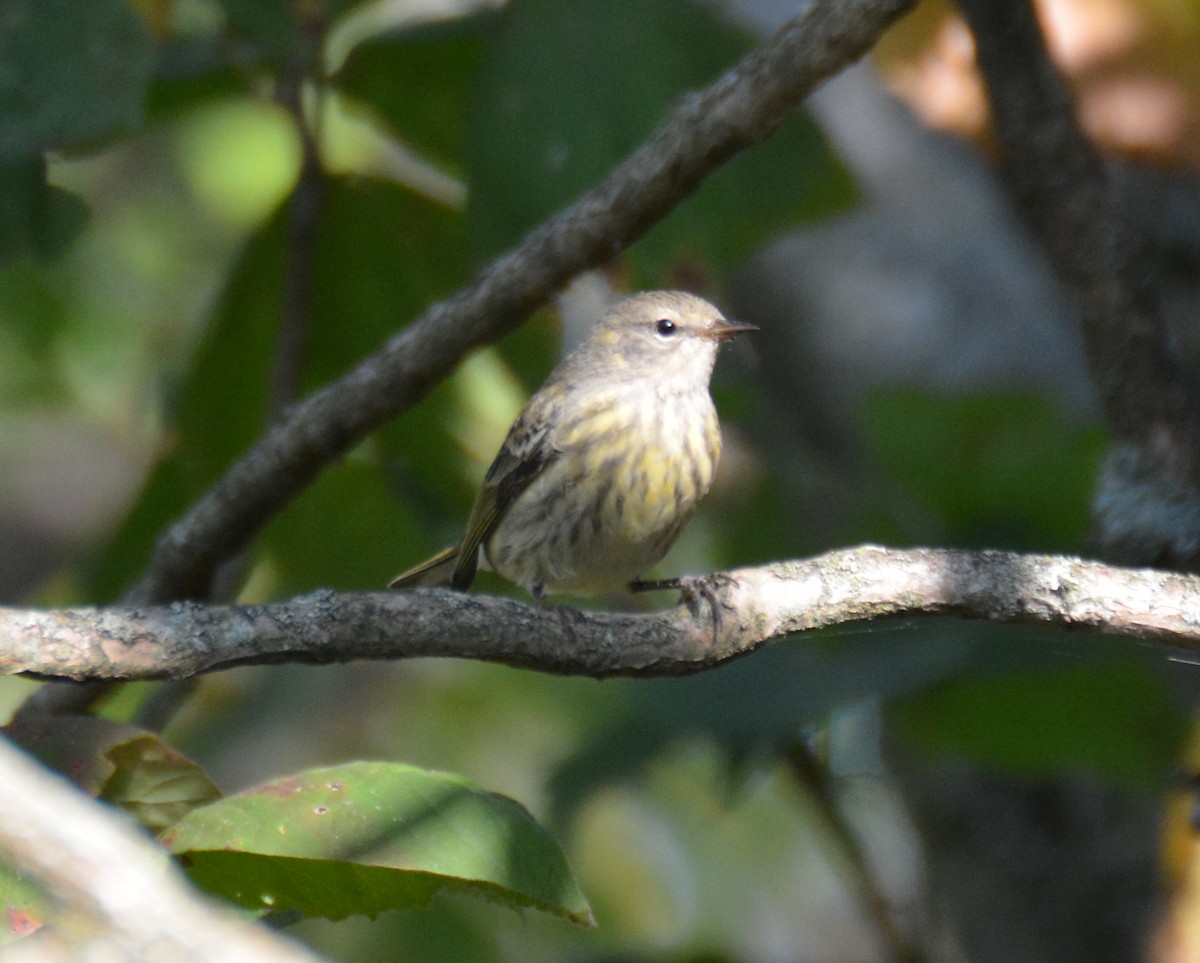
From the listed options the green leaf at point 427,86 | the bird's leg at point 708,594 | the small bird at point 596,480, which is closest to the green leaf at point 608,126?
the green leaf at point 427,86

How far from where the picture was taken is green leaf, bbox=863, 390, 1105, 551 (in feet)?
11.0

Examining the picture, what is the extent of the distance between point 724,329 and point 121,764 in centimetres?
228

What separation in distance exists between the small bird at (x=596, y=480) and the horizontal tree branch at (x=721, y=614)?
1.14 m

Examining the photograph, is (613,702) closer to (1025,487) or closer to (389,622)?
(1025,487)

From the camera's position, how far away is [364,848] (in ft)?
5.30

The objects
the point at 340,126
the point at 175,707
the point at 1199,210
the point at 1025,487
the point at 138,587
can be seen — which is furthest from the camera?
the point at 1199,210

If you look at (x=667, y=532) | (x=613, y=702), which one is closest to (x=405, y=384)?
(x=667, y=532)

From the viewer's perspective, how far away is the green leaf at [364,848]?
1.61m

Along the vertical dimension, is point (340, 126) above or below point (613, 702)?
above

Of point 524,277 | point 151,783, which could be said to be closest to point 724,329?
point 524,277

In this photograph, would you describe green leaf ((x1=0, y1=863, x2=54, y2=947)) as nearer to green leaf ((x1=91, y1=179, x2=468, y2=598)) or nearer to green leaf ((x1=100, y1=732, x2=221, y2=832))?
green leaf ((x1=100, y1=732, x2=221, y2=832))

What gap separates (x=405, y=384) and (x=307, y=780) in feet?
3.20

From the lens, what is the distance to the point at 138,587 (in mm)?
2779

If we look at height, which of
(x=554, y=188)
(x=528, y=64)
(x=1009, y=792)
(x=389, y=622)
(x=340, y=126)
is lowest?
(x=1009, y=792)
